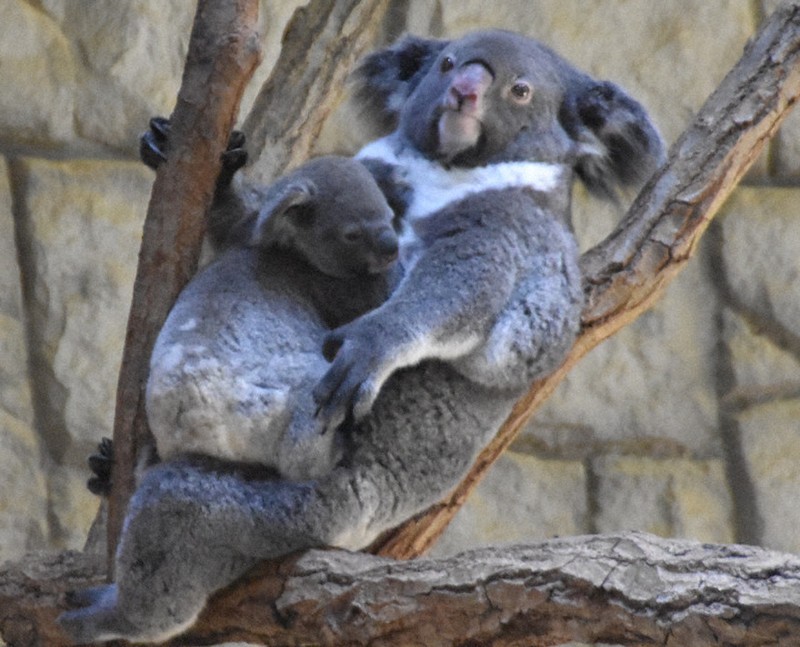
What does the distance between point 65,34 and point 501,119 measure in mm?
2459

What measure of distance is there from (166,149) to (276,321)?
43 cm

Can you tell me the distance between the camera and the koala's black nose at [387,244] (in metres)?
2.56

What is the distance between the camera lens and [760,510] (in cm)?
Result: 509

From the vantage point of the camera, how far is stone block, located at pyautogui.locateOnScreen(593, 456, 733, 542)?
5.07 meters

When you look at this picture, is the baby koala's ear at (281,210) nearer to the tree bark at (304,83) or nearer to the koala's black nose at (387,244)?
the koala's black nose at (387,244)

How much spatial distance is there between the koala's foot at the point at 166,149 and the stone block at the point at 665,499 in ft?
9.21

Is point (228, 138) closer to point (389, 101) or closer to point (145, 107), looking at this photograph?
point (389, 101)

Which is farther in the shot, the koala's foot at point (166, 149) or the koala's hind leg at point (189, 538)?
the koala's foot at point (166, 149)

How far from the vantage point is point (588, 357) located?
16.6 feet

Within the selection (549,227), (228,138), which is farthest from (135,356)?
(549,227)

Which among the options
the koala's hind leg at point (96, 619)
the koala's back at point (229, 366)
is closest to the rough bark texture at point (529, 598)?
the koala's hind leg at point (96, 619)

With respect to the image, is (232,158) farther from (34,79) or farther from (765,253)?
(765,253)

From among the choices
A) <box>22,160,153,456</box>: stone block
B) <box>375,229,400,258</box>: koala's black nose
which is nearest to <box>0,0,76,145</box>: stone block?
<box>22,160,153,456</box>: stone block

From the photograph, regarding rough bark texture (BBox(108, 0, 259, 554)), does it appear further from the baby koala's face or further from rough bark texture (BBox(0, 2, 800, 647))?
rough bark texture (BBox(0, 2, 800, 647))
